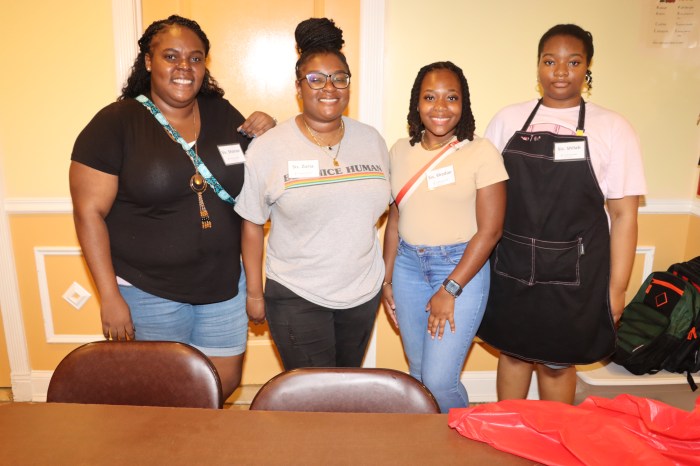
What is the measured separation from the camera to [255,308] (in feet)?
6.51

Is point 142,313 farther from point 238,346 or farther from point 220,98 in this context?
point 220,98

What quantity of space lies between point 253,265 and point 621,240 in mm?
1386

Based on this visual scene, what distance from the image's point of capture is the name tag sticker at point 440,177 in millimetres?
1791

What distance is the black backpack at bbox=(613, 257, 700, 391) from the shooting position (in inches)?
96.4

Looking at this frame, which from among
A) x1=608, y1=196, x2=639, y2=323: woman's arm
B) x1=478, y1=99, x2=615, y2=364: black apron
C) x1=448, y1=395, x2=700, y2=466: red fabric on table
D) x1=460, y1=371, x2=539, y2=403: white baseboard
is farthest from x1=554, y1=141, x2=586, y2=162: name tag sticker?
x1=460, y1=371, x2=539, y2=403: white baseboard

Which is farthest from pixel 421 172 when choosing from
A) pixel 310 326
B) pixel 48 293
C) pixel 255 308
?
pixel 48 293

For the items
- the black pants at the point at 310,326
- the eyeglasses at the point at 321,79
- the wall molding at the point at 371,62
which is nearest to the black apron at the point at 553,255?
the black pants at the point at 310,326

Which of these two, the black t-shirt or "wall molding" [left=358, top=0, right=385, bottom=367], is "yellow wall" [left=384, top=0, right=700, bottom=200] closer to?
"wall molding" [left=358, top=0, right=385, bottom=367]

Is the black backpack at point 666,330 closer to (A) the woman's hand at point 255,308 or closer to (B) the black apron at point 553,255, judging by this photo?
(B) the black apron at point 553,255

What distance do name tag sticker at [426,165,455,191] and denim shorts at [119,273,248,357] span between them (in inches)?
32.6

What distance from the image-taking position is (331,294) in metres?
1.78

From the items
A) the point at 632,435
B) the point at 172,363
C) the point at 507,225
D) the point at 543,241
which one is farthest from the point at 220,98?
the point at 632,435

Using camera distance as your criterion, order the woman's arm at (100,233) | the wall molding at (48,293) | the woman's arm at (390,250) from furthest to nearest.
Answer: the wall molding at (48,293)
the woman's arm at (390,250)
the woman's arm at (100,233)

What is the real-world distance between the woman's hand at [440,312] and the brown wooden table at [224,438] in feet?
2.23
